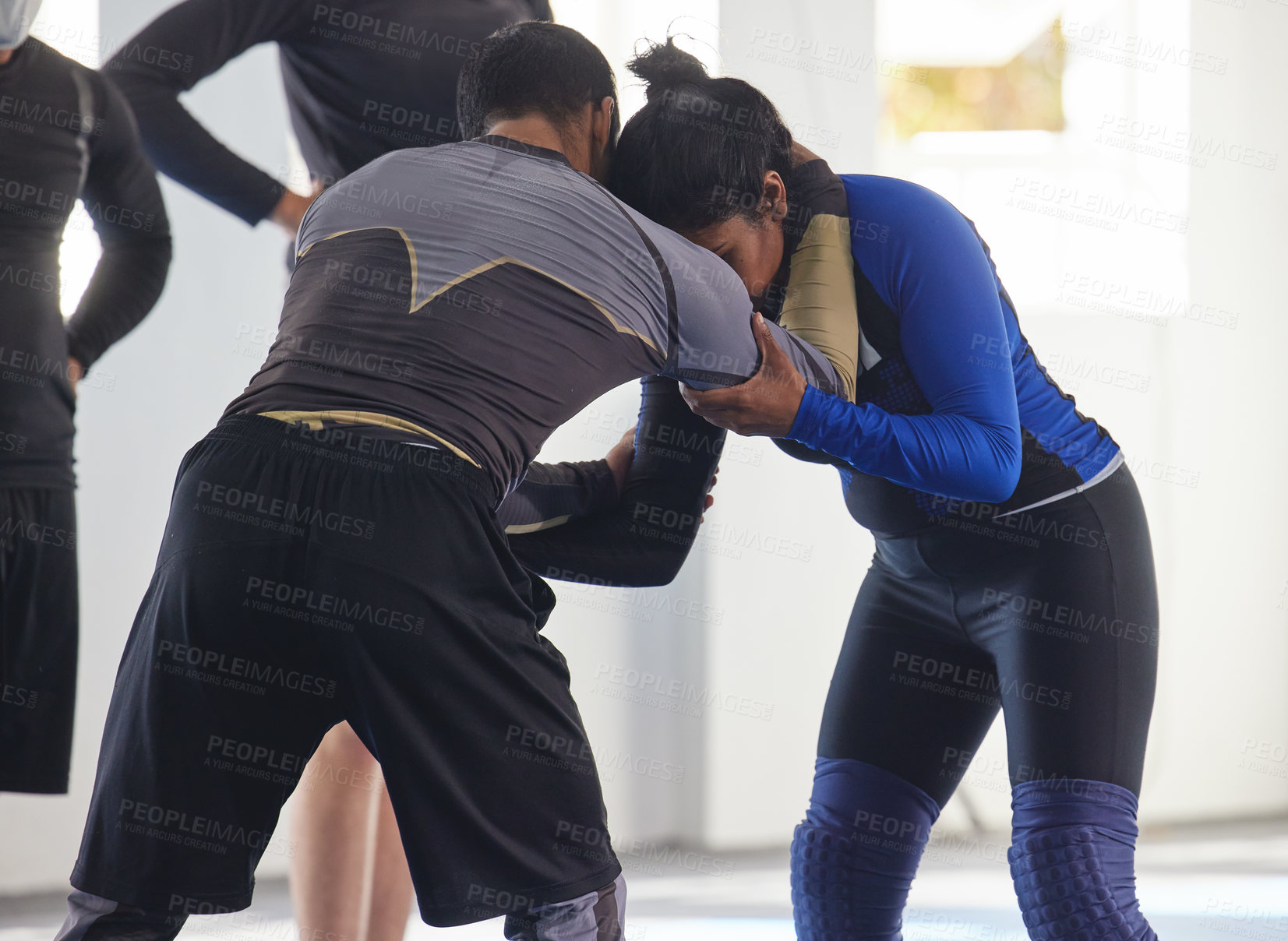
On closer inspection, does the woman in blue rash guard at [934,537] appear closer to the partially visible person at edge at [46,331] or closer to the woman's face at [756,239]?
the woman's face at [756,239]

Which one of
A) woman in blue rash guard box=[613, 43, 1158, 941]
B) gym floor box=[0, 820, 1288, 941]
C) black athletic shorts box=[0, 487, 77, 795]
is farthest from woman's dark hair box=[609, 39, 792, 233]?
gym floor box=[0, 820, 1288, 941]

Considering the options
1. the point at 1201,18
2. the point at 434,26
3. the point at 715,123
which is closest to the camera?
the point at 715,123

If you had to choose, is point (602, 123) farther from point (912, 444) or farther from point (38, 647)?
point (38, 647)

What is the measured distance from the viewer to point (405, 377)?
35.3 inches

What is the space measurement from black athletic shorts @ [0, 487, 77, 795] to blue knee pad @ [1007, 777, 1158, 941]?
1478 millimetres

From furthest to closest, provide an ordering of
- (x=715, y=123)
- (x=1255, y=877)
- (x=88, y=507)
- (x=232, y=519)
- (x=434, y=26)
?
(x=1255, y=877), (x=88, y=507), (x=434, y=26), (x=715, y=123), (x=232, y=519)

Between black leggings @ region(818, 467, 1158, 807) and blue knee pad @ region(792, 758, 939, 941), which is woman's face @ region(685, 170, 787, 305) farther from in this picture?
blue knee pad @ region(792, 758, 939, 941)

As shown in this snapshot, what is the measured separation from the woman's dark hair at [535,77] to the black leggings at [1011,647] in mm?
607

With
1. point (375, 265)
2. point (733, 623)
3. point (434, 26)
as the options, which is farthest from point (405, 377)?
point (733, 623)

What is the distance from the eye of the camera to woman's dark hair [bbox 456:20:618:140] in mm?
1062

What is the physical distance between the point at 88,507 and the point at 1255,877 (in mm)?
2699

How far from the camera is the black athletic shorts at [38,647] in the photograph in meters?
1.76

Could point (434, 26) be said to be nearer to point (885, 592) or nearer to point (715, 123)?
point (715, 123)

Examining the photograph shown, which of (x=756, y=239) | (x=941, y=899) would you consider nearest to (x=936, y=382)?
(x=756, y=239)
